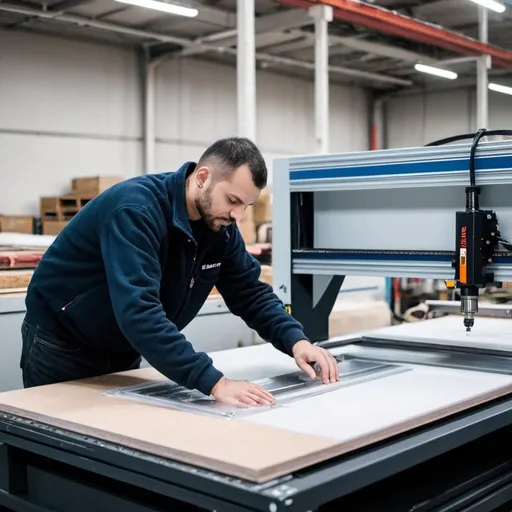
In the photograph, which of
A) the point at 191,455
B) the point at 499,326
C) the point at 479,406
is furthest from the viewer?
the point at 499,326

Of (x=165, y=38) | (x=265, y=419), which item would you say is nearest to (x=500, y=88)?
(x=165, y=38)

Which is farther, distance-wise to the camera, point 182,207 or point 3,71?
point 3,71

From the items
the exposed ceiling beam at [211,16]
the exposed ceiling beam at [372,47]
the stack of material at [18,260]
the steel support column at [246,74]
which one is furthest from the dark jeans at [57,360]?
the exposed ceiling beam at [372,47]

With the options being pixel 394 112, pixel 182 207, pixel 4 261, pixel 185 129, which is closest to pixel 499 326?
pixel 182 207

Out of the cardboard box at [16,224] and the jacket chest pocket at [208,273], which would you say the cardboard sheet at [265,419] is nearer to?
the jacket chest pocket at [208,273]

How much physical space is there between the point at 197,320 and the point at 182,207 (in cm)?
257

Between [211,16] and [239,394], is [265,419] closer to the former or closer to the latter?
[239,394]

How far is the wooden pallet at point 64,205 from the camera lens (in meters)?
8.59

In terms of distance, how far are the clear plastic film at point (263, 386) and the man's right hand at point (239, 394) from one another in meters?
0.01

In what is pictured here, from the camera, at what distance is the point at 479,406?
185 cm

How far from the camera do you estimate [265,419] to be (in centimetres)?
159

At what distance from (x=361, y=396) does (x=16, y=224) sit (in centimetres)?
748

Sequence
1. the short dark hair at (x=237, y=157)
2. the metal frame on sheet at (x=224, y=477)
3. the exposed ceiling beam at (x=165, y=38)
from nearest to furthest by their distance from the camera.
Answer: the metal frame on sheet at (x=224, y=477)
the short dark hair at (x=237, y=157)
the exposed ceiling beam at (x=165, y=38)

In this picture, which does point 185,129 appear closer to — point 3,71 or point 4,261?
point 3,71
